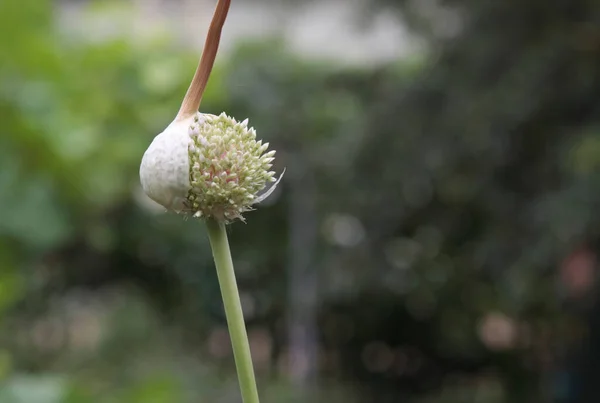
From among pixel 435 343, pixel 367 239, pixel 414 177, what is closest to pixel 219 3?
pixel 414 177

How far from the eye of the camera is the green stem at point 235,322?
0.21 metres

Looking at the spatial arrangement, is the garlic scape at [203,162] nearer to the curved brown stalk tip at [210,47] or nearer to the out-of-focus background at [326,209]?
the curved brown stalk tip at [210,47]

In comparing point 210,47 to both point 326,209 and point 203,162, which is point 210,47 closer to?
point 203,162

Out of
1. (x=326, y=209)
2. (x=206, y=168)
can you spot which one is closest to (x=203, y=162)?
(x=206, y=168)

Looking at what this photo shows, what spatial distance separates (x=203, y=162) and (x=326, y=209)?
115 inches

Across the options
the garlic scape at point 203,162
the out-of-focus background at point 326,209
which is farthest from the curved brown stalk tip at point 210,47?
the out-of-focus background at point 326,209

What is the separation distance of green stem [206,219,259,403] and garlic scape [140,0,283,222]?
0.06 ft

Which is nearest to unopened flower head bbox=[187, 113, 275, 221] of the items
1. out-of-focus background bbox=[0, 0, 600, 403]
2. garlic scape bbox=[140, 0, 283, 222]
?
garlic scape bbox=[140, 0, 283, 222]

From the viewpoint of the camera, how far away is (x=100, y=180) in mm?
1533

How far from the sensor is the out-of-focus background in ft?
4.68

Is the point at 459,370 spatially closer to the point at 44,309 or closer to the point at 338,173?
the point at 338,173

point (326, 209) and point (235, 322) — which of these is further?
point (326, 209)

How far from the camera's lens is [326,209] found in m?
3.16

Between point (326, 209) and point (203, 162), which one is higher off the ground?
point (326, 209)
